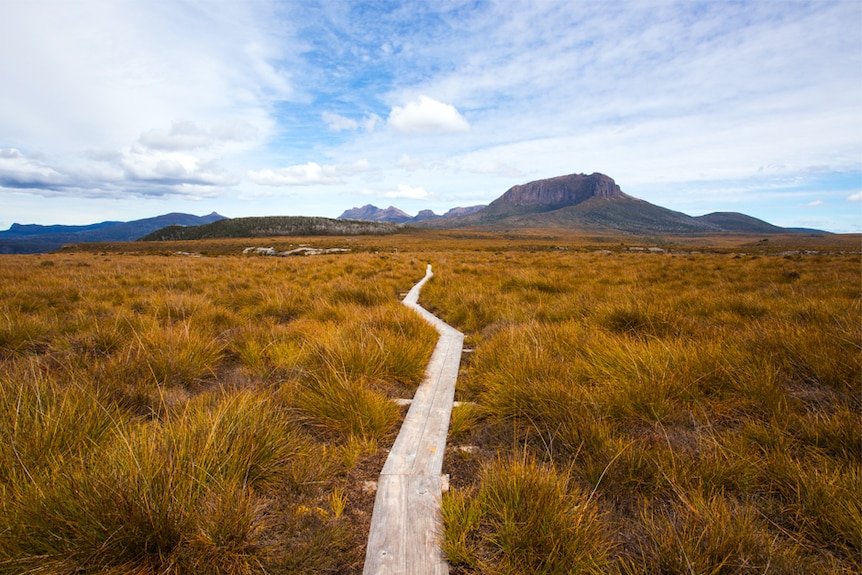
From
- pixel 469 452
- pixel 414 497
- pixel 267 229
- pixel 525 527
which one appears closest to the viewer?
pixel 525 527

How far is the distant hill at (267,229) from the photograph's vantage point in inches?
6029

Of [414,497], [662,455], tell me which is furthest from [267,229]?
[662,455]

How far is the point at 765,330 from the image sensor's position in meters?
4.27

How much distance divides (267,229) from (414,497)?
174 metres

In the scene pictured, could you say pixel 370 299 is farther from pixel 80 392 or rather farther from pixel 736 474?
pixel 736 474

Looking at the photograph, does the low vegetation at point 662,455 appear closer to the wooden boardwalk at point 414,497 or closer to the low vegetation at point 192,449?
the wooden boardwalk at point 414,497

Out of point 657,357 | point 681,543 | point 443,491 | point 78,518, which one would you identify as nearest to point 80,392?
point 78,518

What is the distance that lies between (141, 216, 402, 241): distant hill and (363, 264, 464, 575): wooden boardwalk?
536ft

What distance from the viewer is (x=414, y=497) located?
2.20 meters

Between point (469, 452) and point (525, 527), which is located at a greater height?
point (525, 527)

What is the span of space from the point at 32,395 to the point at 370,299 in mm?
5955

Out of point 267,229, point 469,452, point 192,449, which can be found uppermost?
point 267,229

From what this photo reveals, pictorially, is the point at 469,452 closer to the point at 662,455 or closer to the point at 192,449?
the point at 662,455

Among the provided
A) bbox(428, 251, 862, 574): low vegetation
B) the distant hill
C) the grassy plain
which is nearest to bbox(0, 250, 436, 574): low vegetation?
the grassy plain
